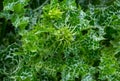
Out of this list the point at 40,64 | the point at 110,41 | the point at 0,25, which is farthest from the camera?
the point at 0,25

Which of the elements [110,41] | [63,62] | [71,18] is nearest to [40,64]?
[63,62]

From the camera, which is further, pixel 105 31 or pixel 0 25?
pixel 0 25

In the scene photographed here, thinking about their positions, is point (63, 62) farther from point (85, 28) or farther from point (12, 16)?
point (12, 16)

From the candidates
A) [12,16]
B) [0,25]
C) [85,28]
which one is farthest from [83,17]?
[0,25]

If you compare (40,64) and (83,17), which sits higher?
(83,17)

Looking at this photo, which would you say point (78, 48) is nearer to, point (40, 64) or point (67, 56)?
point (67, 56)

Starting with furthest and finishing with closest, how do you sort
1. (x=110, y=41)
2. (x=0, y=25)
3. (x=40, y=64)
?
(x=0, y=25)
(x=110, y=41)
(x=40, y=64)
